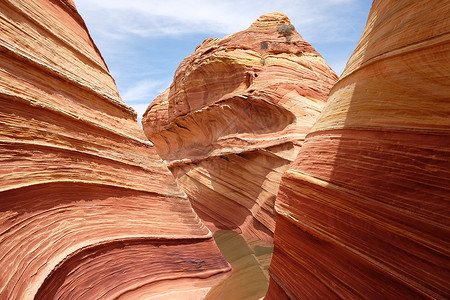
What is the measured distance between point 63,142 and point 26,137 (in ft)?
1.19

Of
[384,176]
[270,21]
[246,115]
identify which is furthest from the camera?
[270,21]

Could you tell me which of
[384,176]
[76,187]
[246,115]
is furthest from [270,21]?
[384,176]

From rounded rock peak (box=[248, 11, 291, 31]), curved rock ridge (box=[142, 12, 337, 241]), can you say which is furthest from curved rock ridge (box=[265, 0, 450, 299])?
rounded rock peak (box=[248, 11, 291, 31])

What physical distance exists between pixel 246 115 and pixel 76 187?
4.86m

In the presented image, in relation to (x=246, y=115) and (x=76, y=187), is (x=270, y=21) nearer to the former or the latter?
(x=246, y=115)

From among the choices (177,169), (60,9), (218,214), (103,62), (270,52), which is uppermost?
(270,52)

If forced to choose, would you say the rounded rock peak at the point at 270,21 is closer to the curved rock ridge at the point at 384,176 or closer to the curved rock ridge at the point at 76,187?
the curved rock ridge at the point at 76,187

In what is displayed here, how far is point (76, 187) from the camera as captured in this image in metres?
2.85

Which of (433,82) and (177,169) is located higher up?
(433,82)

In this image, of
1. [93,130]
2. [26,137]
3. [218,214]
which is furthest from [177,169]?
[26,137]

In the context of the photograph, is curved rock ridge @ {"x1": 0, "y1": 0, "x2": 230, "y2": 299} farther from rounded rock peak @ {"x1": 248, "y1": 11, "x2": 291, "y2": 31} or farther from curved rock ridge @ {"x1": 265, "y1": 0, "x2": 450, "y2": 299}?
rounded rock peak @ {"x1": 248, "y1": 11, "x2": 291, "y2": 31}

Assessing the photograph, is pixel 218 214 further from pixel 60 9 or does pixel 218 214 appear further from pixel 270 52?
pixel 60 9

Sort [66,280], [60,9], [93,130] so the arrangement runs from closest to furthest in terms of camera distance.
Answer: [66,280], [93,130], [60,9]

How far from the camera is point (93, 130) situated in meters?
3.17
